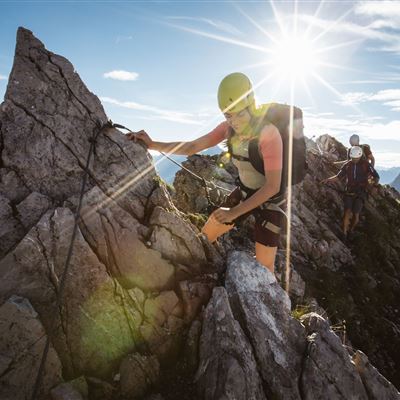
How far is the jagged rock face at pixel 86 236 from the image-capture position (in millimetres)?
6223

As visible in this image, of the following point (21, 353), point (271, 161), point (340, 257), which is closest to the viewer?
point (21, 353)

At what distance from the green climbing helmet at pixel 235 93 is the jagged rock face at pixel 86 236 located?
9.94 ft

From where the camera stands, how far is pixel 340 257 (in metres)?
23.0

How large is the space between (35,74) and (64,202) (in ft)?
11.5

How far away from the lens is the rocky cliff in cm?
605

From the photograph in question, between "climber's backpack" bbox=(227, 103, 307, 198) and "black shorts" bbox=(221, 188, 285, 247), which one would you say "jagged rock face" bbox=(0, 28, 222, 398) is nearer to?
"black shorts" bbox=(221, 188, 285, 247)

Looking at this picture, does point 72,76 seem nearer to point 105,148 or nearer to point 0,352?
point 105,148

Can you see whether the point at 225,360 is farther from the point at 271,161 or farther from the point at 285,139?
the point at 285,139

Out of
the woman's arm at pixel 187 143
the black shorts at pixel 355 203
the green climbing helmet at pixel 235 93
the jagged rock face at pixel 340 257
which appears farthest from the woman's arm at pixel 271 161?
the black shorts at pixel 355 203

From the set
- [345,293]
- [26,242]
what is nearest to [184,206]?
[345,293]

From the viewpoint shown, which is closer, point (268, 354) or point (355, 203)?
point (268, 354)

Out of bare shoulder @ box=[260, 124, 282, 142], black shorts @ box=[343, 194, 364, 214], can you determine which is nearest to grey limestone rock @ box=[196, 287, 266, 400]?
bare shoulder @ box=[260, 124, 282, 142]

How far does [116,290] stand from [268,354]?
3394 mm

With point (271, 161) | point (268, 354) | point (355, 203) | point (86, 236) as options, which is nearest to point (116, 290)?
point (86, 236)
